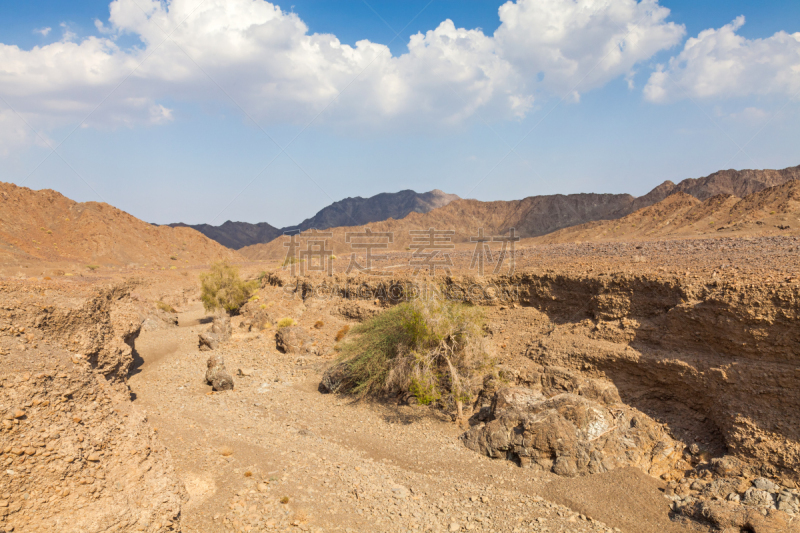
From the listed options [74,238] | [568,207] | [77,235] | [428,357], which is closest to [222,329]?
[428,357]

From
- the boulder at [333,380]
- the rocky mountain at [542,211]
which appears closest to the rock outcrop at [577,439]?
the boulder at [333,380]

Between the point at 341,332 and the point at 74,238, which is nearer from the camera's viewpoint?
the point at 341,332

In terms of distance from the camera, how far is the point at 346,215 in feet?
505

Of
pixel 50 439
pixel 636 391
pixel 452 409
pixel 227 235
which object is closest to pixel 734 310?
pixel 636 391

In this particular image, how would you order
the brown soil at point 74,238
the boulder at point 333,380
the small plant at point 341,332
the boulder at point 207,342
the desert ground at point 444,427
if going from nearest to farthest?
the desert ground at point 444,427 → the boulder at point 333,380 → the boulder at point 207,342 → the small plant at point 341,332 → the brown soil at point 74,238

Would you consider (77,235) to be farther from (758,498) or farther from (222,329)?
(758,498)

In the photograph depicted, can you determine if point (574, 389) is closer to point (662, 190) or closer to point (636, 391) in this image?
point (636, 391)

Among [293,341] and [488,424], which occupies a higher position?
[293,341]

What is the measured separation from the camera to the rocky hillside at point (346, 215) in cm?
14350

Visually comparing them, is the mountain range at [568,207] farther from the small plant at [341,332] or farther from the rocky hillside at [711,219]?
the small plant at [341,332]

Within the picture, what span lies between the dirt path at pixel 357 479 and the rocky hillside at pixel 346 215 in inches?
5139

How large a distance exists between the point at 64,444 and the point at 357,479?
214 inches

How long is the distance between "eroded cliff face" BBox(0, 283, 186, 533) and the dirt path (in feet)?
4.64

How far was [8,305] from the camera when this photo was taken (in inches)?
247
